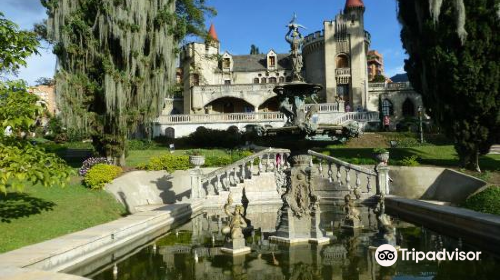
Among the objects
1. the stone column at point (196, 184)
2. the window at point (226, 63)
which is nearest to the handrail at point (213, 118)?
the window at point (226, 63)

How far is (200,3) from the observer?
34.9 meters

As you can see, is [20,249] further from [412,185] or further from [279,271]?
[412,185]

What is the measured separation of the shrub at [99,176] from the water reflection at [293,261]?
240 inches

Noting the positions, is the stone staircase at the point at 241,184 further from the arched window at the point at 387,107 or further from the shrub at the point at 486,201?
the arched window at the point at 387,107

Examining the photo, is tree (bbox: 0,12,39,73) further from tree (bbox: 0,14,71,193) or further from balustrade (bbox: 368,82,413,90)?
balustrade (bbox: 368,82,413,90)

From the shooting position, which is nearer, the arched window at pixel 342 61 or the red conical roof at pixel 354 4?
the arched window at pixel 342 61

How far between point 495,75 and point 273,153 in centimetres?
1115

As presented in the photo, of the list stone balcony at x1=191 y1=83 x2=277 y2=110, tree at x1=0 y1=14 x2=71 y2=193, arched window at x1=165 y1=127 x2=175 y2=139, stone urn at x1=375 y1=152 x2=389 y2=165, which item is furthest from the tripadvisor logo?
stone balcony at x1=191 y1=83 x2=277 y2=110

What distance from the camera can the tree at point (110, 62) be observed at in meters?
18.7

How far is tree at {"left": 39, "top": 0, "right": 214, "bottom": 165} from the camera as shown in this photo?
61.4ft

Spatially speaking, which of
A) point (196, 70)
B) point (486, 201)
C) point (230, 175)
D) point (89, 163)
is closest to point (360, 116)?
point (230, 175)

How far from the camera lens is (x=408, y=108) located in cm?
4925

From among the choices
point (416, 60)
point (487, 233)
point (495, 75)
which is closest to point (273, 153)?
point (416, 60)

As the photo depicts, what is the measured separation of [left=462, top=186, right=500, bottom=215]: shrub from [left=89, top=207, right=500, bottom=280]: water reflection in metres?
2.33
